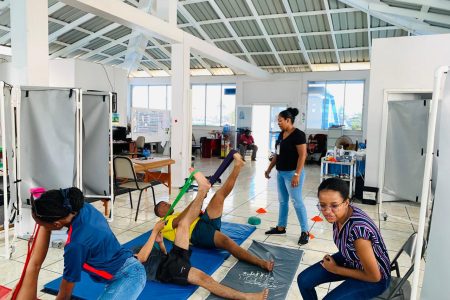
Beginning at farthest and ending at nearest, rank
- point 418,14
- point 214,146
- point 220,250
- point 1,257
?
point 214,146 → point 418,14 → point 220,250 → point 1,257

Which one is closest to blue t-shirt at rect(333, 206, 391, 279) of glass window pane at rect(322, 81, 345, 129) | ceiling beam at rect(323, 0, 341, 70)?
ceiling beam at rect(323, 0, 341, 70)

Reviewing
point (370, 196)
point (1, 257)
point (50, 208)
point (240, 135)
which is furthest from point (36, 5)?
point (240, 135)

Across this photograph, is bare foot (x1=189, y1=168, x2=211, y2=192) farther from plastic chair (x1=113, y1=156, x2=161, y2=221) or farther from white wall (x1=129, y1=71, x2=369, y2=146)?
white wall (x1=129, y1=71, x2=369, y2=146)

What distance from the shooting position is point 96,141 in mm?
3904

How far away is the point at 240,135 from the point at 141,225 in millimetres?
9476

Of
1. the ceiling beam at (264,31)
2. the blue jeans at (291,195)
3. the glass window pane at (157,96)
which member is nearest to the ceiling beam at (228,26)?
the ceiling beam at (264,31)

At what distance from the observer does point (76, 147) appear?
3.55 metres

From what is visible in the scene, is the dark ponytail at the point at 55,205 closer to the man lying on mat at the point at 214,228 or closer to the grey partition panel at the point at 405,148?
the man lying on mat at the point at 214,228

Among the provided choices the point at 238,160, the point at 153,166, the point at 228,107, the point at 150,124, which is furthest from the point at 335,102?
the point at 238,160

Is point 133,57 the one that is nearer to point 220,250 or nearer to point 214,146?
point 214,146

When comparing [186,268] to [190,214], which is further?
[190,214]

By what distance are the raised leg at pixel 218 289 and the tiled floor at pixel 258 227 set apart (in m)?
0.16

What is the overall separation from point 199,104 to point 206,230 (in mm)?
12291

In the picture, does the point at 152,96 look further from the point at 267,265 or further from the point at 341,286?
the point at 341,286
